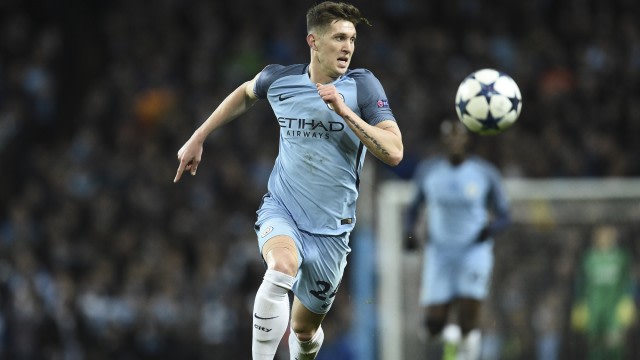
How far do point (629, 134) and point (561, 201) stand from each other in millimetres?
3110

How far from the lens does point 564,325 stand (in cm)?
1040

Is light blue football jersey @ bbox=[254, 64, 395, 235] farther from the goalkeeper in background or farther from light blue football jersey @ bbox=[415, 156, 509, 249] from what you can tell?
the goalkeeper in background

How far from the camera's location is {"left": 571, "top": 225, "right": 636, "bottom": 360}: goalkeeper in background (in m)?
10.3

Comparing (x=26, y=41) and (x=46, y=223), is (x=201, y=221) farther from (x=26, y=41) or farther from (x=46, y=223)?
(x=26, y=41)

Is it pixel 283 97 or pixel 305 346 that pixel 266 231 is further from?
pixel 305 346

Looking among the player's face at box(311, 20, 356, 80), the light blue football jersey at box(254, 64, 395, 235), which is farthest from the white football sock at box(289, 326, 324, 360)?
the player's face at box(311, 20, 356, 80)

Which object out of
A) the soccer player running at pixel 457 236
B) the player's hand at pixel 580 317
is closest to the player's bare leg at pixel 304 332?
the soccer player running at pixel 457 236

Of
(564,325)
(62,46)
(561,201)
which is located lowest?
(564,325)

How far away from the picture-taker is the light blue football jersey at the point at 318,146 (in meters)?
6.17

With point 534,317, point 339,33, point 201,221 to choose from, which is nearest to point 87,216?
point 201,221

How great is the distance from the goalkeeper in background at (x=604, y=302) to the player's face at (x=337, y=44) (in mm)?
5008

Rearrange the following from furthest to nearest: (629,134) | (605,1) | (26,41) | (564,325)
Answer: (26,41), (605,1), (629,134), (564,325)

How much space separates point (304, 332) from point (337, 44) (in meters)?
1.70

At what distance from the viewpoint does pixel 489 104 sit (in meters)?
7.60
